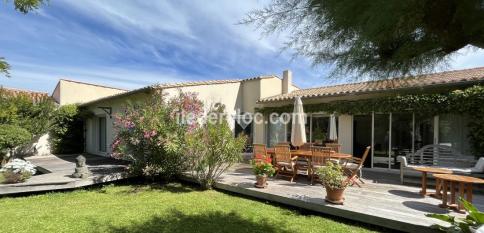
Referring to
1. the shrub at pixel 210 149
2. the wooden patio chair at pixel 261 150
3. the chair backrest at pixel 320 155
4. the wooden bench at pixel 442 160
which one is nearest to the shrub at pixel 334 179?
the chair backrest at pixel 320 155

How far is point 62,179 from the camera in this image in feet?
31.4

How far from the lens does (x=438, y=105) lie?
1047 cm

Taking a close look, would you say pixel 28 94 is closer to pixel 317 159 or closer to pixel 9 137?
pixel 9 137

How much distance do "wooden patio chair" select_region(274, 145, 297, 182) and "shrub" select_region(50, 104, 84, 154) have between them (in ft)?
50.5

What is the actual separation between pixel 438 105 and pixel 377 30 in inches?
406

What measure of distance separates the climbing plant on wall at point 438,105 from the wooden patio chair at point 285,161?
186 inches

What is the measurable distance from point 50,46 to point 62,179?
7574 mm

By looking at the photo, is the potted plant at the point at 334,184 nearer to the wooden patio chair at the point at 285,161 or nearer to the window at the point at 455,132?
the wooden patio chair at the point at 285,161

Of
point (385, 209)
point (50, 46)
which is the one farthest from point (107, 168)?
point (385, 209)

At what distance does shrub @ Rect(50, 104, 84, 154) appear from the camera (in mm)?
18188

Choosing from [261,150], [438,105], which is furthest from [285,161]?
[438,105]

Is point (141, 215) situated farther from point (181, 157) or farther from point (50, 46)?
point (50, 46)

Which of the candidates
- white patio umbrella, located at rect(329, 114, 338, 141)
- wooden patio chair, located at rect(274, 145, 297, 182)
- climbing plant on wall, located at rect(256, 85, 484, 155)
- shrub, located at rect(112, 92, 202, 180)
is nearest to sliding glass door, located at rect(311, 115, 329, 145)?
white patio umbrella, located at rect(329, 114, 338, 141)

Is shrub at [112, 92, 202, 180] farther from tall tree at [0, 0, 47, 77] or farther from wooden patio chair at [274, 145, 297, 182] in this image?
tall tree at [0, 0, 47, 77]
